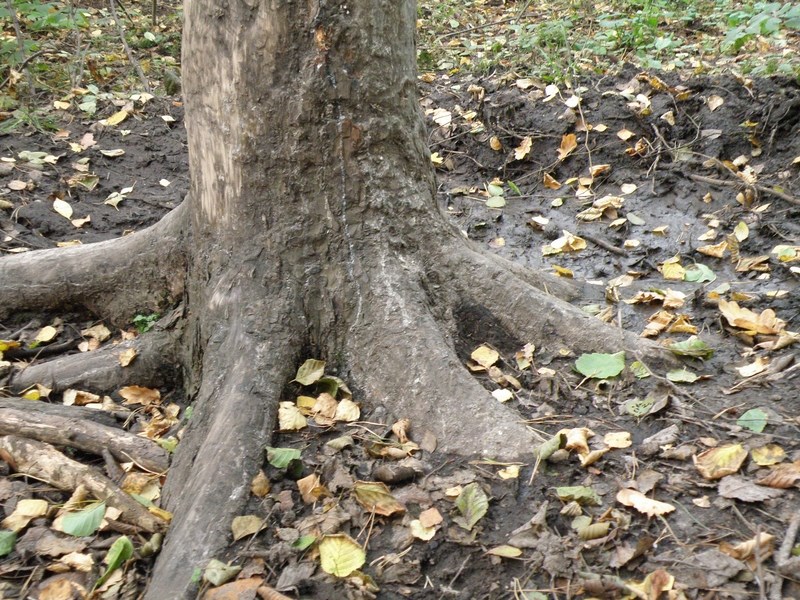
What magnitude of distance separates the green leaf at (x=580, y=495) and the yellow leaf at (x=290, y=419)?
2.81ft

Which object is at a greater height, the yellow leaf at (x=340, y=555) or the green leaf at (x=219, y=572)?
the yellow leaf at (x=340, y=555)

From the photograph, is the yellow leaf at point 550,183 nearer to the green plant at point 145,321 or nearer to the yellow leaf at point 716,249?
the yellow leaf at point 716,249

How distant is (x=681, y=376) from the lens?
2.56 m

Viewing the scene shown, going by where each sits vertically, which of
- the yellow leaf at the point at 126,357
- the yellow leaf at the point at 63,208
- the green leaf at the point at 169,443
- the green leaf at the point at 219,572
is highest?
the green leaf at the point at 219,572

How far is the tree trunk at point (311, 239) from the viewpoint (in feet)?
7.44

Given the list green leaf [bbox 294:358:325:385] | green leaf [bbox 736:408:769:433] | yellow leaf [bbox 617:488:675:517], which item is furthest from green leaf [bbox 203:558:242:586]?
green leaf [bbox 736:408:769:433]

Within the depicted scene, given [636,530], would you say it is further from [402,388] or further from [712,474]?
[402,388]

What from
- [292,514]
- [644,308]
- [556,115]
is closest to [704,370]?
[644,308]

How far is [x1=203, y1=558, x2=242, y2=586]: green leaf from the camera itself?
1887mm

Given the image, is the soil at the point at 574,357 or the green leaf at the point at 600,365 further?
the green leaf at the point at 600,365

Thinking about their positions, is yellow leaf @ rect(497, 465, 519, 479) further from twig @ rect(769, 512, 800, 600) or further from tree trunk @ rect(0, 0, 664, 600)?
twig @ rect(769, 512, 800, 600)

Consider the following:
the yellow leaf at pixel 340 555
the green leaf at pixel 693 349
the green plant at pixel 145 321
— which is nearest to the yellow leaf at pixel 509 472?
the yellow leaf at pixel 340 555

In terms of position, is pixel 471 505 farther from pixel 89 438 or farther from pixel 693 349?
pixel 89 438

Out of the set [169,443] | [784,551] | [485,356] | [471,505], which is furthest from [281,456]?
[784,551]
